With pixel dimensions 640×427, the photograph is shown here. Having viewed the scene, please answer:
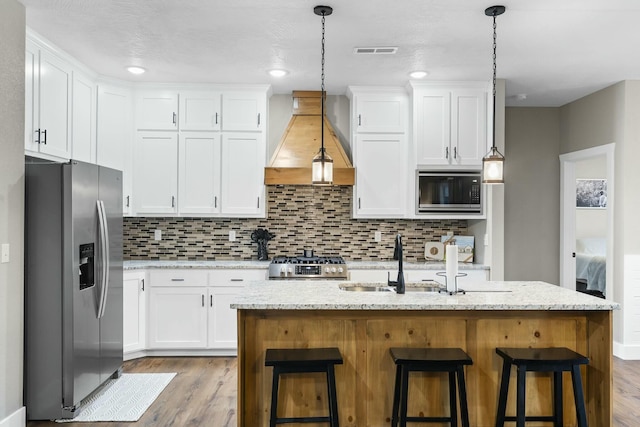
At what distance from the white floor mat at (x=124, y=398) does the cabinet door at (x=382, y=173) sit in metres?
2.42

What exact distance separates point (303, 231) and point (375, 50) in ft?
7.08

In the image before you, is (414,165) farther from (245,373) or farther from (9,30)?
(9,30)

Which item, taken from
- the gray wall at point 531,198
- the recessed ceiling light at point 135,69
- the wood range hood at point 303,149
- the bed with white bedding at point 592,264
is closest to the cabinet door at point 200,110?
the recessed ceiling light at point 135,69

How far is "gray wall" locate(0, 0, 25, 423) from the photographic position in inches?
114

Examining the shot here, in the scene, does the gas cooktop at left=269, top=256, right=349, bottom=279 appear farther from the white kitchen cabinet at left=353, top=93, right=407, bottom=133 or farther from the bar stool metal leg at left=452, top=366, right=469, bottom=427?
the bar stool metal leg at left=452, top=366, right=469, bottom=427

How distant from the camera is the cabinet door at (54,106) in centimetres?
357

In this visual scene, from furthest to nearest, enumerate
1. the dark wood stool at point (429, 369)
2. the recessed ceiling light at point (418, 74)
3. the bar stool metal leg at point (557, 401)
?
the recessed ceiling light at point (418, 74) → the bar stool metal leg at point (557, 401) → the dark wood stool at point (429, 369)

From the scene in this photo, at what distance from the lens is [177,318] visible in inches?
181

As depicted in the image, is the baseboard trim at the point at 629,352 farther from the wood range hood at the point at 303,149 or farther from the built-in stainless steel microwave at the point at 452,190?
the wood range hood at the point at 303,149

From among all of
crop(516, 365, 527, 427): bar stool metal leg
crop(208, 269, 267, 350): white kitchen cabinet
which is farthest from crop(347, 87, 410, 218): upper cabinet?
crop(516, 365, 527, 427): bar stool metal leg

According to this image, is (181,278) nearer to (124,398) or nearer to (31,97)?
(124,398)

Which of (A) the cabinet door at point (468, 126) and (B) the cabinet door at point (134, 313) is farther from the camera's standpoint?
(A) the cabinet door at point (468, 126)

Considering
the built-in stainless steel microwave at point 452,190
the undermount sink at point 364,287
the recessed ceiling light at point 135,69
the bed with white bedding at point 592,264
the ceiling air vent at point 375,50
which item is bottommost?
the bed with white bedding at point 592,264

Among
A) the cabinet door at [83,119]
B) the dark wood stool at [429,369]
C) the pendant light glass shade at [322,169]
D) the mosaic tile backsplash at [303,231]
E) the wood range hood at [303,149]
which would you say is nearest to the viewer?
the dark wood stool at [429,369]
